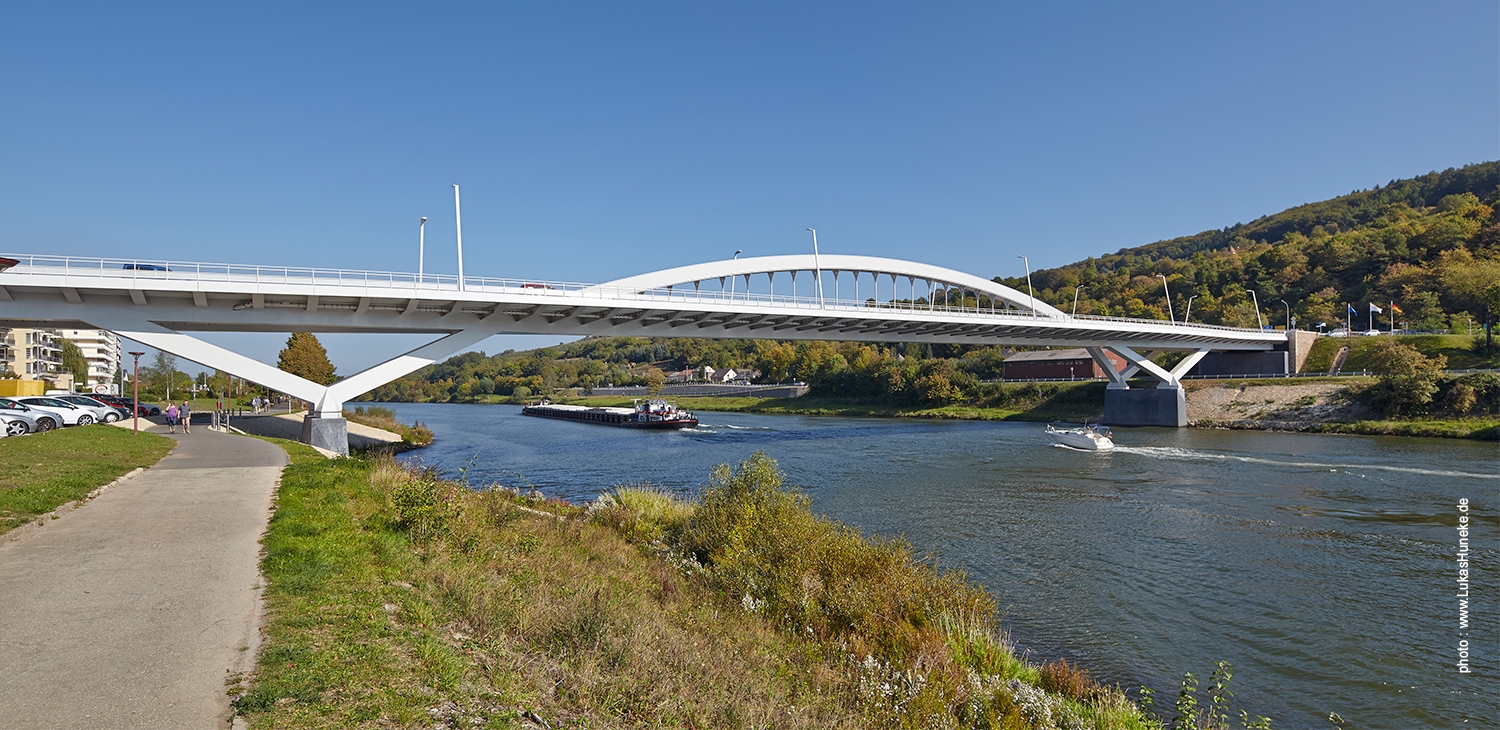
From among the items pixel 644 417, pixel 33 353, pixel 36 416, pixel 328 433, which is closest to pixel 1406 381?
pixel 644 417

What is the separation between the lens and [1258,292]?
85562 mm

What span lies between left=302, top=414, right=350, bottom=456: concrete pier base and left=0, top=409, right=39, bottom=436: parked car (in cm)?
746

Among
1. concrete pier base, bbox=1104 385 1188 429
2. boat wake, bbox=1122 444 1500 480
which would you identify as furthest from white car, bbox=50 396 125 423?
concrete pier base, bbox=1104 385 1188 429

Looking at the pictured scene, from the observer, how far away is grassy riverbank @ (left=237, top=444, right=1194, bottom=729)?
187 inches

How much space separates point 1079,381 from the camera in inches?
2375

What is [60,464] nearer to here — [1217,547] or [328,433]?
[328,433]

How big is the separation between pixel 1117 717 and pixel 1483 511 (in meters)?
17.1

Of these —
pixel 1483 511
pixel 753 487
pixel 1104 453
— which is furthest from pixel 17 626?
pixel 1104 453

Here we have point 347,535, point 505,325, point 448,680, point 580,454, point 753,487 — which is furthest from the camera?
point 580,454

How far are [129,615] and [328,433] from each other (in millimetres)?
22830

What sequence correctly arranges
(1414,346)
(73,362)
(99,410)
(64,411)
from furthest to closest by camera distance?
(73,362) → (1414,346) → (99,410) → (64,411)

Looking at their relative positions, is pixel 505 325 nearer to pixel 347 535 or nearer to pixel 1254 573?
pixel 347 535

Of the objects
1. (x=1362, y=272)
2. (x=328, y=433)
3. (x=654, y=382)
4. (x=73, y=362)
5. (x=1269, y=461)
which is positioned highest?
(x=1362, y=272)

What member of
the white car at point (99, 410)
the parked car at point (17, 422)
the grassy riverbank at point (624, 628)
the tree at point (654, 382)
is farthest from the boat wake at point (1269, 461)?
the tree at point (654, 382)
